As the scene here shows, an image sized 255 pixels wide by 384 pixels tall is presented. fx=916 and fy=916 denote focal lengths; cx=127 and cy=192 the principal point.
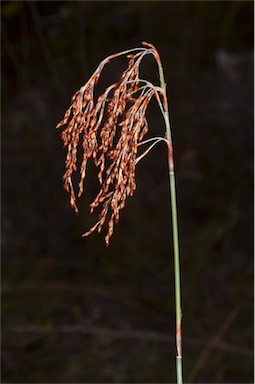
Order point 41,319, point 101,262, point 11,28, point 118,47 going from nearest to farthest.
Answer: point 41,319
point 101,262
point 11,28
point 118,47

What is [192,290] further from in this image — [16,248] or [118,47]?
[118,47]

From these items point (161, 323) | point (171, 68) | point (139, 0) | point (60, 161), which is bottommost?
point (161, 323)

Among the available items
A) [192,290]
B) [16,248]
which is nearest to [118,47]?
[16,248]

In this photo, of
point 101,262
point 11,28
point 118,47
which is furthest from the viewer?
point 118,47

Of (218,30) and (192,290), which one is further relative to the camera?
(218,30)

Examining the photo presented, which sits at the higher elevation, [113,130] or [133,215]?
[113,130]

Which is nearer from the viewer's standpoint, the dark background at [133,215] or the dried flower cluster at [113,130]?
the dried flower cluster at [113,130]

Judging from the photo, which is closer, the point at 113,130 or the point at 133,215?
the point at 113,130

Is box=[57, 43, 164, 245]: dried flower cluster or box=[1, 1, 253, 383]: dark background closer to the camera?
box=[57, 43, 164, 245]: dried flower cluster
